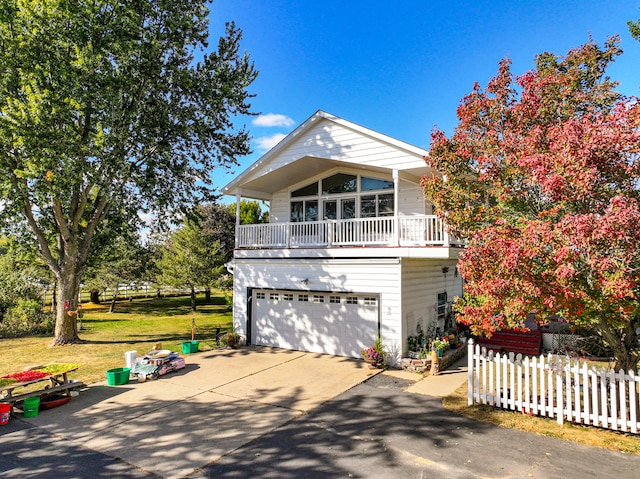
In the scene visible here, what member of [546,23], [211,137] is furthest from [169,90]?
[546,23]

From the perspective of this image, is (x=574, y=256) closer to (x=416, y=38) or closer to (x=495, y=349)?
(x=495, y=349)

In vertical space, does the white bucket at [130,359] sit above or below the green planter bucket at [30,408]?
above

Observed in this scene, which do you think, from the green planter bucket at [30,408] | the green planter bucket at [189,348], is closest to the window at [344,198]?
the green planter bucket at [189,348]

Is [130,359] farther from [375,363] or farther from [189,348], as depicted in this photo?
[375,363]

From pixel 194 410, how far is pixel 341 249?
6.79 m

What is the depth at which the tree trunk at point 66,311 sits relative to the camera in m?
16.0

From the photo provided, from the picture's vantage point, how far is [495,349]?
43.2 feet

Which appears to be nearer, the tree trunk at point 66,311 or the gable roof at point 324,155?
the gable roof at point 324,155

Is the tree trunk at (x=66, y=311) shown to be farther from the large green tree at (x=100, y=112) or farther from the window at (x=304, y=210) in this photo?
the window at (x=304, y=210)

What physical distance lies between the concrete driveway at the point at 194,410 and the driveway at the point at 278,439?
3 cm

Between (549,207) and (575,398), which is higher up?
(549,207)

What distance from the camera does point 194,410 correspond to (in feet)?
27.4

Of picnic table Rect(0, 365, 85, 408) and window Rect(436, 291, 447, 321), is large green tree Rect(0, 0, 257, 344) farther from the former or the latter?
window Rect(436, 291, 447, 321)

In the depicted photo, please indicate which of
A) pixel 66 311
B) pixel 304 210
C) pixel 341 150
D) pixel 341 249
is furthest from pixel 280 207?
pixel 66 311
